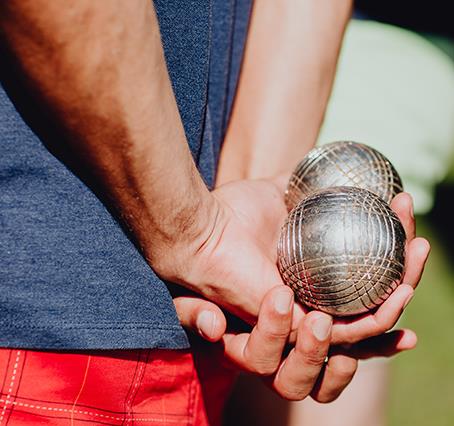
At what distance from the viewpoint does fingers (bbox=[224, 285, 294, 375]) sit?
4.92 feet

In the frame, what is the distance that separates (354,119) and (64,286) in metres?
2.19

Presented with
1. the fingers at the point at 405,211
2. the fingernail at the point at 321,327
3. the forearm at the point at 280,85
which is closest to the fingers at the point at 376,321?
the fingernail at the point at 321,327

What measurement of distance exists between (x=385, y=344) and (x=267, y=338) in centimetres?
42

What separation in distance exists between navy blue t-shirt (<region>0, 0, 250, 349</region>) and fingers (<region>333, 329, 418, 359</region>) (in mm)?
510

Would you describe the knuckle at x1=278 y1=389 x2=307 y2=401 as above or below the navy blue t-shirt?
below

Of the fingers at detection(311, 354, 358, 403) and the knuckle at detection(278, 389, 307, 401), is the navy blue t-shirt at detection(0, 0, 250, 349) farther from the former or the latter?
the fingers at detection(311, 354, 358, 403)

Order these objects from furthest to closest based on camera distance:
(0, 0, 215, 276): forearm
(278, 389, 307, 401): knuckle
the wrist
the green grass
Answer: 1. the green grass
2. (278, 389, 307, 401): knuckle
3. the wrist
4. (0, 0, 215, 276): forearm

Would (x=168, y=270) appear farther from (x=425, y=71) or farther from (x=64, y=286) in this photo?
(x=425, y=71)

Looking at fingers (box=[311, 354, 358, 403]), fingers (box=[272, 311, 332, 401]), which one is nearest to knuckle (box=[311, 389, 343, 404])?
fingers (box=[311, 354, 358, 403])

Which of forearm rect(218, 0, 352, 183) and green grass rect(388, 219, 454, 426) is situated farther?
green grass rect(388, 219, 454, 426)

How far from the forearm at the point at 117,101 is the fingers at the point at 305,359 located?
1.12 ft

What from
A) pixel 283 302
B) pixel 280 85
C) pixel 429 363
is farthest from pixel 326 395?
pixel 429 363

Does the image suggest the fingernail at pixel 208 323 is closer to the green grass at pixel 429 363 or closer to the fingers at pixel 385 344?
the fingers at pixel 385 344

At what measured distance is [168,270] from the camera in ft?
4.99
